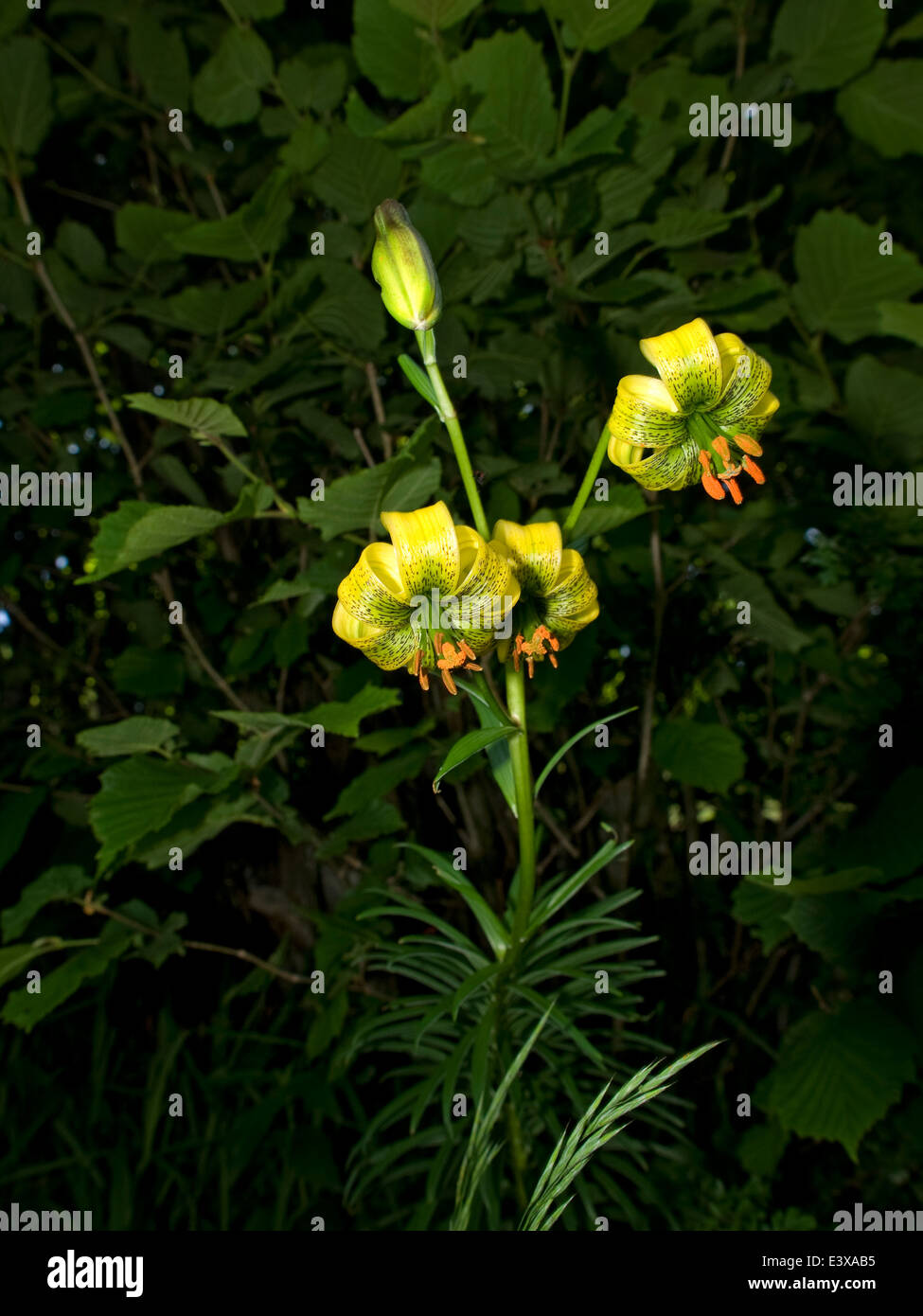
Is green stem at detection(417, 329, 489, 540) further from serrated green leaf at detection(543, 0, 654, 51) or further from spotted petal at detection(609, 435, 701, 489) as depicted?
serrated green leaf at detection(543, 0, 654, 51)

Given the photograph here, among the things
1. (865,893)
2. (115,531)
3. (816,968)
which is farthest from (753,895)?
(115,531)

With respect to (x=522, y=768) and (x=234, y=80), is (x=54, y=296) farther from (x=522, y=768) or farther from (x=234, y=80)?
(x=522, y=768)

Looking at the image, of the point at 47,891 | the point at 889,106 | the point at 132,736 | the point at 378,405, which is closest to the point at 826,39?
the point at 889,106

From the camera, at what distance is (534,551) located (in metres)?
0.47

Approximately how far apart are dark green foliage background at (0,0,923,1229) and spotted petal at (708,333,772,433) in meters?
0.13

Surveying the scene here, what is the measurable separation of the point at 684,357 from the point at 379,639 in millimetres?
210

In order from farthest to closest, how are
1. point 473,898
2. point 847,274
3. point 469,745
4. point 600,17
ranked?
1. point 847,274
2. point 600,17
3. point 473,898
4. point 469,745

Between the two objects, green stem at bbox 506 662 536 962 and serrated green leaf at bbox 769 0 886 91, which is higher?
serrated green leaf at bbox 769 0 886 91

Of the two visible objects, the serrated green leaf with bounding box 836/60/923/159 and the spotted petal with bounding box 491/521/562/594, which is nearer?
the spotted petal with bounding box 491/521/562/594

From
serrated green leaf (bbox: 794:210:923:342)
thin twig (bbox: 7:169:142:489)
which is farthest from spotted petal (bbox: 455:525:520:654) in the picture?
thin twig (bbox: 7:169:142:489)

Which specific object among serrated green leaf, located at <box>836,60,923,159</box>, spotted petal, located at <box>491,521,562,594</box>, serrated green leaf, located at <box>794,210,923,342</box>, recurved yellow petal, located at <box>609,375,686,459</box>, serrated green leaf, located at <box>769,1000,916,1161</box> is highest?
serrated green leaf, located at <box>836,60,923,159</box>

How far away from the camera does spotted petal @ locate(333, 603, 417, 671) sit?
46cm

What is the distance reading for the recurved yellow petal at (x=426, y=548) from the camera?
0.42 metres

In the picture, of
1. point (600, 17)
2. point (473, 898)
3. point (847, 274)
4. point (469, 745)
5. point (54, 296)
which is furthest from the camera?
point (54, 296)
